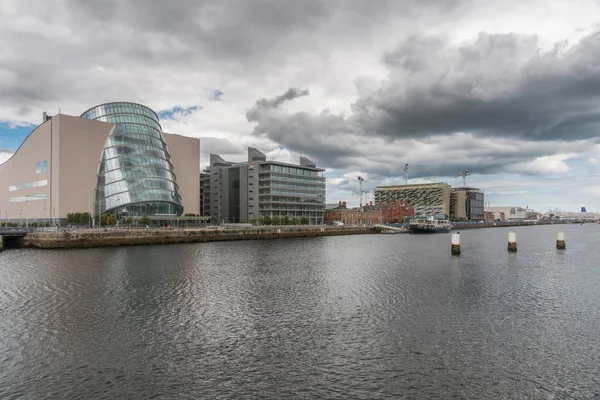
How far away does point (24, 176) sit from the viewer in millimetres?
96875

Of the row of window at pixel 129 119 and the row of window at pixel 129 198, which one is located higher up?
the row of window at pixel 129 119

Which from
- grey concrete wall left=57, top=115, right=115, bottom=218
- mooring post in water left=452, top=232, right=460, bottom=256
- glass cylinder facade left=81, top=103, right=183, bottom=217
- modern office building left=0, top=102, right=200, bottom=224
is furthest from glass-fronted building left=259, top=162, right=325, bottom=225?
mooring post in water left=452, top=232, right=460, bottom=256

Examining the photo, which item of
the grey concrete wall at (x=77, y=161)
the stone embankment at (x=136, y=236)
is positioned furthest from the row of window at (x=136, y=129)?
the stone embankment at (x=136, y=236)

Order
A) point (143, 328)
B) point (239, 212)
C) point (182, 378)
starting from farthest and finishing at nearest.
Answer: point (239, 212) → point (143, 328) → point (182, 378)

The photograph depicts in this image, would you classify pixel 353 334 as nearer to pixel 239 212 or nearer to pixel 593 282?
pixel 593 282

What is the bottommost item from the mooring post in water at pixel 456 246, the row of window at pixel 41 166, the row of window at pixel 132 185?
the mooring post in water at pixel 456 246

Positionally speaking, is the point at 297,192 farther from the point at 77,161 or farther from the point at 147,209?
the point at 77,161

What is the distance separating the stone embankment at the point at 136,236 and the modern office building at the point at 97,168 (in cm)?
2206

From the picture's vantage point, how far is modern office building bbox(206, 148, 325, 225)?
434 feet

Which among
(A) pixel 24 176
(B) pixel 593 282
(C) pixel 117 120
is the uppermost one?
(C) pixel 117 120

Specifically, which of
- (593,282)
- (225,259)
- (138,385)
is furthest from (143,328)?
(593,282)

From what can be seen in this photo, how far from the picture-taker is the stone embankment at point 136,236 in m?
56.8

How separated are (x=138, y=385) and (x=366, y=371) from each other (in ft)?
24.6

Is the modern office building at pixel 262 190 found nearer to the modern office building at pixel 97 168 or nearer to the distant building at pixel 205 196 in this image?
the distant building at pixel 205 196
